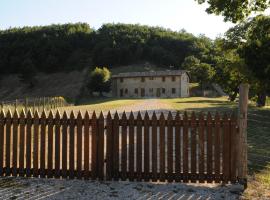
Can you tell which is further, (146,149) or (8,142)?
(8,142)

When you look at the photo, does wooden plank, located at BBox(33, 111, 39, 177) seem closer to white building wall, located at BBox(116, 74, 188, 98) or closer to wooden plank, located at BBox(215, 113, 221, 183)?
wooden plank, located at BBox(215, 113, 221, 183)

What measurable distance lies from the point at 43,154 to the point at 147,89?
3443 inches

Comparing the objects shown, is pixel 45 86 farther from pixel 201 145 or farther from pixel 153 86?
pixel 201 145

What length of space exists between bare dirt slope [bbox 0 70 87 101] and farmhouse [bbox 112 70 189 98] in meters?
10.9

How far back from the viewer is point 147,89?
9550 cm

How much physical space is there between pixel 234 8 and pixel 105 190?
9649 mm

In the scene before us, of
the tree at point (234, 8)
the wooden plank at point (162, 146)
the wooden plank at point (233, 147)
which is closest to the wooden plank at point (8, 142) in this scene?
the wooden plank at point (162, 146)

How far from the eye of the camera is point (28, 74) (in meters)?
109

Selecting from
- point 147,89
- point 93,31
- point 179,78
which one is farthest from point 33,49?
point 179,78

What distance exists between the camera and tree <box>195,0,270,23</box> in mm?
14016

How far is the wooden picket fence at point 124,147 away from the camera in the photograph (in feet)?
26.1

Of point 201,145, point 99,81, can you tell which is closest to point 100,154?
point 201,145

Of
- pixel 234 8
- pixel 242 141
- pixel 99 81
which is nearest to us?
pixel 242 141

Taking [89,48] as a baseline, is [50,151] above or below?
below
